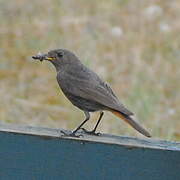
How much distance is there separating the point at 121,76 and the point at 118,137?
3.48m

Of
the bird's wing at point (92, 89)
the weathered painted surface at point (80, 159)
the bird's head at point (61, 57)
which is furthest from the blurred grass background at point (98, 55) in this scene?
the weathered painted surface at point (80, 159)

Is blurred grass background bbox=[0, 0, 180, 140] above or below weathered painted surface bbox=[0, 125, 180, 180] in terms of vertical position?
above

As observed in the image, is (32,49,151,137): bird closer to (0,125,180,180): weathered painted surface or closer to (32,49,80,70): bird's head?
(32,49,80,70): bird's head

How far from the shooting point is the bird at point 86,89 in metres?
3.08

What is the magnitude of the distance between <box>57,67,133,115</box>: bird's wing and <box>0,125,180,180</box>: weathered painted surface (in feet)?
1.59

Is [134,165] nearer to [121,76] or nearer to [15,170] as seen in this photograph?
[15,170]

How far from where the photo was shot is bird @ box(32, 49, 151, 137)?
3.08 metres

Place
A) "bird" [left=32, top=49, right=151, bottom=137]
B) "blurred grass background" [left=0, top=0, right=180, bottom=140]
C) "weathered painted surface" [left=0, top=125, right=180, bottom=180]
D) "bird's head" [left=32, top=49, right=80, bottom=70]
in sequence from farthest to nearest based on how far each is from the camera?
"blurred grass background" [left=0, top=0, right=180, bottom=140] < "bird's head" [left=32, top=49, right=80, bottom=70] < "bird" [left=32, top=49, right=151, bottom=137] < "weathered painted surface" [left=0, top=125, right=180, bottom=180]

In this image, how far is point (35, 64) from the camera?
6281 millimetres

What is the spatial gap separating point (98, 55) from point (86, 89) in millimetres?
3177

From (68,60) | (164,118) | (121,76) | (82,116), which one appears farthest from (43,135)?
(121,76)

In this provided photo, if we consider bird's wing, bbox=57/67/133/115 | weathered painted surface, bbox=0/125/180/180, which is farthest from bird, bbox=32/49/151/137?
weathered painted surface, bbox=0/125/180/180

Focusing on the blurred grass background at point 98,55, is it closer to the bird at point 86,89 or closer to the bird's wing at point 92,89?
the bird at point 86,89

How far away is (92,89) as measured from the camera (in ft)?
10.2
